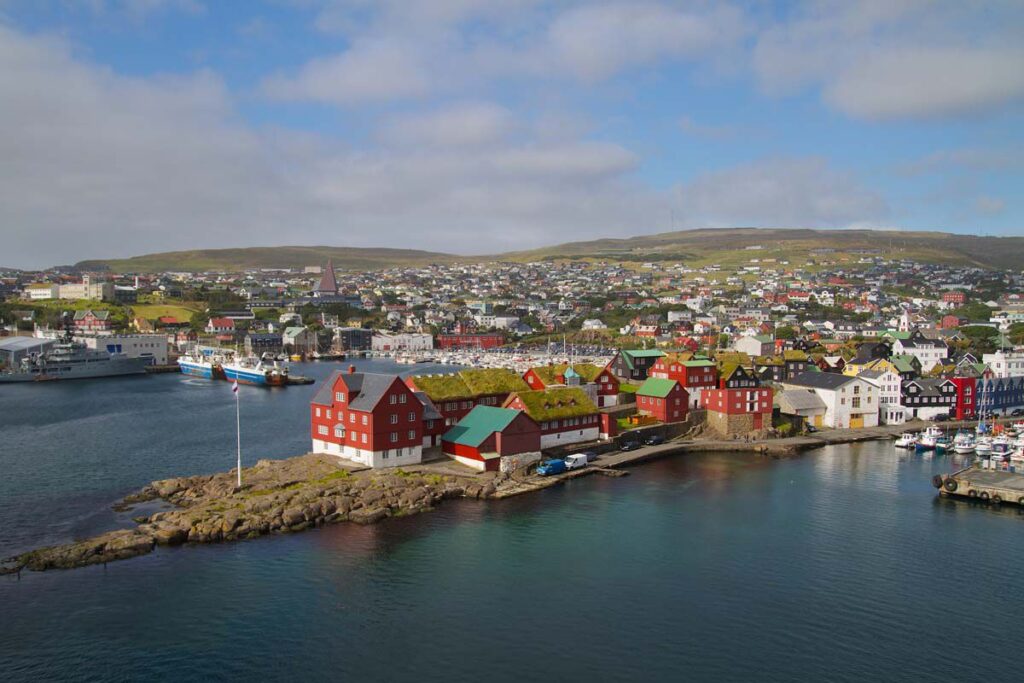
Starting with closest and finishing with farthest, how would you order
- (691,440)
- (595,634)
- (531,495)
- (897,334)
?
(595,634) < (531,495) < (691,440) < (897,334)

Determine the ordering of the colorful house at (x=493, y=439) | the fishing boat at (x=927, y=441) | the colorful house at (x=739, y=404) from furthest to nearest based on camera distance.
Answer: the colorful house at (x=739, y=404) → the fishing boat at (x=927, y=441) → the colorful house at (x=493, y=439)

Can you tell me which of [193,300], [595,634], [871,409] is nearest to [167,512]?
[595,634]

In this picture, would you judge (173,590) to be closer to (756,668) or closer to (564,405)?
(756,668)

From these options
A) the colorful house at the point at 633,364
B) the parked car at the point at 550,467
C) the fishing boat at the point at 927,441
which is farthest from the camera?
the colorful house at the point at 633,364

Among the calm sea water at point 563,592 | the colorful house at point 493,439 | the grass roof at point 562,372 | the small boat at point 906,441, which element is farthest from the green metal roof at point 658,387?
the small boat at point 906,441

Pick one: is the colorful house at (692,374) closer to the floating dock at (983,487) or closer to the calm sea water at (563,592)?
the calm sea water at (563,592)

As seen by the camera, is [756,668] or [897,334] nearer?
[756,668]

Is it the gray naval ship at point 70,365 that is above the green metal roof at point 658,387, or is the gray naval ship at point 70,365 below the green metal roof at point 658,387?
below
